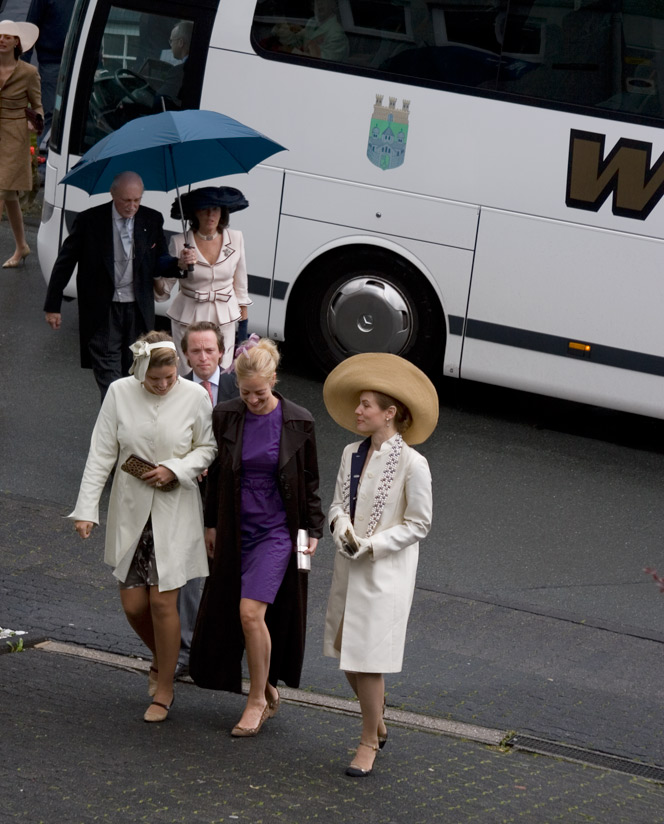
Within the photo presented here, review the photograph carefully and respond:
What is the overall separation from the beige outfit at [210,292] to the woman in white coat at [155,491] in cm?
245

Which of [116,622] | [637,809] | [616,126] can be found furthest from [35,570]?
[616,126]

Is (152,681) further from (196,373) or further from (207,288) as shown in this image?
(207,288)

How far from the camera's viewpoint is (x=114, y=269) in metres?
8.09

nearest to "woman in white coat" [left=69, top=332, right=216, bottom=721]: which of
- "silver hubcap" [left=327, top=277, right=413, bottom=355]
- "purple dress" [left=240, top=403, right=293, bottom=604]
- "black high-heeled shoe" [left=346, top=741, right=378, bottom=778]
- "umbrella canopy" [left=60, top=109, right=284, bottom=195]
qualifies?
"purple dress" [left=240, top=403, right=293, bottom=604]

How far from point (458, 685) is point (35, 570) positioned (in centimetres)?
229

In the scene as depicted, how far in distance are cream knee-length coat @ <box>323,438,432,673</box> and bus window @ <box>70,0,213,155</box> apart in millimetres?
6020

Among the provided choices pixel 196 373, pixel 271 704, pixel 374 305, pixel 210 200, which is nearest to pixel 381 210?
pixel 374 305

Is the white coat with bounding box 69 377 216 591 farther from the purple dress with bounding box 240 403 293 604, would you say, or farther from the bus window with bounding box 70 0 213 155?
the bus window with bounding box 70 0 213 155

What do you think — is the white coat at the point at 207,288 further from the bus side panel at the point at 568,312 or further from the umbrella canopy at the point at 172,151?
the bus side panel at the point at 568,312

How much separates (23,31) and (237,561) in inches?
341

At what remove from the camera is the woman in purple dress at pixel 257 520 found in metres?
5.39

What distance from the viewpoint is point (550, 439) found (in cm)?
1014

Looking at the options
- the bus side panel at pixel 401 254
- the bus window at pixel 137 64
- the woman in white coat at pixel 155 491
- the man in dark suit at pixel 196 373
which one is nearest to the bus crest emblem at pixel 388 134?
the bus side panel at pixel 401 254

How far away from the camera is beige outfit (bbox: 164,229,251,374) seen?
809cm
